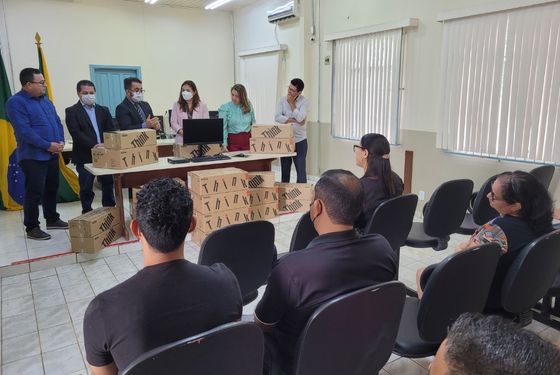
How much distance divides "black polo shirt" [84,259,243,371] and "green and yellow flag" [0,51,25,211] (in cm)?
420

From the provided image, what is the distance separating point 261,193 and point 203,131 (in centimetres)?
89

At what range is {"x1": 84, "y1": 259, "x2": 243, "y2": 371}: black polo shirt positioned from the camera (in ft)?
3.38

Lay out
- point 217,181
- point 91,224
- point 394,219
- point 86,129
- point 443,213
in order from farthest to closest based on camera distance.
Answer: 1. point 86,129
2. point 217,181
3. point 91,224
4. point 443,213
5. point 394,219

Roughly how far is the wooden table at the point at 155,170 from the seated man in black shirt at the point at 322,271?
2.60m

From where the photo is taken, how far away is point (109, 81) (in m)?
7.19

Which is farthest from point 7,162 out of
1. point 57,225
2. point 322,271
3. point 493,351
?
point 493,351

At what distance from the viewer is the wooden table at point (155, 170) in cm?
374

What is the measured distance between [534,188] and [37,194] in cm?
380

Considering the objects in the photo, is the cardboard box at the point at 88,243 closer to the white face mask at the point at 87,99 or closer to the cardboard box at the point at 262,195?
the white face mask at the point at 87,99

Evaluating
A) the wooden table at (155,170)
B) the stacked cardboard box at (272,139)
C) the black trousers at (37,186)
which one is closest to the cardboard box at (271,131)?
the stacked cardboard box at (272,139)

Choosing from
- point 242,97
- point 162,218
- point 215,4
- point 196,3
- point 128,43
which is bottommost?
point 162,218

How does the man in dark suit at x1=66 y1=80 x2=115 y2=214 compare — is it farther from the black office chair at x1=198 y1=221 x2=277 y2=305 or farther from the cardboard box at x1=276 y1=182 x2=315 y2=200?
the black office chair at x1=198 y1=221 x2=277 y2=305

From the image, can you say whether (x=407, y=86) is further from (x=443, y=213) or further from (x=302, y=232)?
(x=302, y=232)

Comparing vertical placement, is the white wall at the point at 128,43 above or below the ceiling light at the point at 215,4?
below
